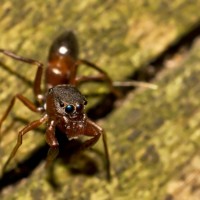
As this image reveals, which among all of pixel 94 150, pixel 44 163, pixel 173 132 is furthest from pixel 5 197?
pixel 173 132

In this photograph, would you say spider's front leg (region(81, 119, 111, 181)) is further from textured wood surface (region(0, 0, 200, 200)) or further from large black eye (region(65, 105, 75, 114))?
textured wood surface (region(0, 0, 200, 200))

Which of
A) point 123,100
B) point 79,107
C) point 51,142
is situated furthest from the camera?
point 123,100

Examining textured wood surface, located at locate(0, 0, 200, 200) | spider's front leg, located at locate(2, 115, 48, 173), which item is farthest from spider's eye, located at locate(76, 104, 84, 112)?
textured wood surface, located at locate(0, 0, 200, 200)

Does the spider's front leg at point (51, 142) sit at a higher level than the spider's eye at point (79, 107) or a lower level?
lower

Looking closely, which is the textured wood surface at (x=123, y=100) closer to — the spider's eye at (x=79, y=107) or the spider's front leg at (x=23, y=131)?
the spider's front leg at (x=23, y=131)

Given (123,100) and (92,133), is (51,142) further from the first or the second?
(123,100)

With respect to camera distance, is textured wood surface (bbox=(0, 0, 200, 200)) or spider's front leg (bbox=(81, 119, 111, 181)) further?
textured wood surface (bbox=(0, 0, 200, 200))

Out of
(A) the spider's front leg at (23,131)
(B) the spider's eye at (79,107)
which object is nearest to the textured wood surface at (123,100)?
(A) the spider's front leg at (23,131)

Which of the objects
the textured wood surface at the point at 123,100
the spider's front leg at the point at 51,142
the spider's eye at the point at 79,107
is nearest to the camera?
the spider's front leg at the point at 51,142

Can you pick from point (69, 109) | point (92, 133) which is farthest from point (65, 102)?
point (92, 133)

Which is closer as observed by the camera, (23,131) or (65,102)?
(23,131)
